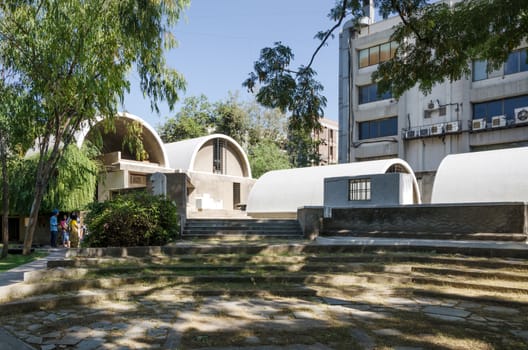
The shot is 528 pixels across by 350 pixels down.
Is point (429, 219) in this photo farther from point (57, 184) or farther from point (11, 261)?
point (57, 184)

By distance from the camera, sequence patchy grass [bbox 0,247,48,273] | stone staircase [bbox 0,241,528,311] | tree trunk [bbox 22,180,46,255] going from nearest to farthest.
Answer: stone staircase [bbox 0,241,528,311]
patchy grass [bbox 0,247,48,273]
tree trunk [bbox 22,180,46,255]

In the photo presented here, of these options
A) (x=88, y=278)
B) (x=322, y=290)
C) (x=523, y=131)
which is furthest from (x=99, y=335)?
(x=523, y=131)

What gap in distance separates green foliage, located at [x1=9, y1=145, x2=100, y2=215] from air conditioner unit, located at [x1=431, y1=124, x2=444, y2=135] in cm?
1971

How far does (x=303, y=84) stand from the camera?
10156 millimetres

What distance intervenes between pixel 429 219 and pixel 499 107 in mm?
16299

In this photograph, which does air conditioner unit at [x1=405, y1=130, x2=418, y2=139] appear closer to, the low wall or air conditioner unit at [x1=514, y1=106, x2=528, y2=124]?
air conditioner unit at [x1=514, y1=106, x2=528, y2=124]

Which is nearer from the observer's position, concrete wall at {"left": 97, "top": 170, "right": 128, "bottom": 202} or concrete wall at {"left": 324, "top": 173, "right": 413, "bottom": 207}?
concrete wall at {"left": 324, "top": 173, "right": 413, "bottom": 207}

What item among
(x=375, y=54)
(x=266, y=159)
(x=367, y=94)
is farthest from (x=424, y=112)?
(x=266, y=159)

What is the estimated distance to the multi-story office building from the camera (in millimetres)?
25312

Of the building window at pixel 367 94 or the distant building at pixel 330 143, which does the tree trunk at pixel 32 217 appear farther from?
the distant building at pixel 330 143

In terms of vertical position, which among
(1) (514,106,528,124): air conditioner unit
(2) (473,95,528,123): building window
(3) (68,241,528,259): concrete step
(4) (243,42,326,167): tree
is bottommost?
(3) (68,241,528,259): concrete step

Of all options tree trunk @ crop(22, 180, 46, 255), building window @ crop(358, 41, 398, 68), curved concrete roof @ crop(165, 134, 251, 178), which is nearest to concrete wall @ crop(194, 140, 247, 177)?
curved concrete roof @ crop(165, 134, 251, 178)

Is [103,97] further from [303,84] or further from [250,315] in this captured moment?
[250,315]

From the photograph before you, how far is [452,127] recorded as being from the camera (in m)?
27.1
